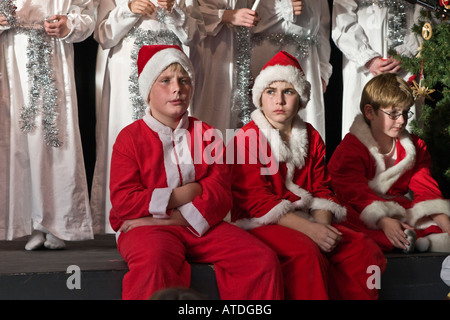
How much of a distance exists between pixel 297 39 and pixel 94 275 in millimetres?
2394

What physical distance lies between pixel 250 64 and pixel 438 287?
6.12 ft

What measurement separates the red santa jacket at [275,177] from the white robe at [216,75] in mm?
841

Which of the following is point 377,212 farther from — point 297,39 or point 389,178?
point 297,39

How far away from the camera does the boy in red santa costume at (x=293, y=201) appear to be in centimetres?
316

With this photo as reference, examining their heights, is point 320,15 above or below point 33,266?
above

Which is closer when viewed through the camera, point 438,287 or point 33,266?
point 33,266

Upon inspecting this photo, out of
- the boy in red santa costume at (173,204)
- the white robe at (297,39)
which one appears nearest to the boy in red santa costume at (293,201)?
the boy in red santa costume at (173,204)

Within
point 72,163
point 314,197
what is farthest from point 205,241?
point 72,163

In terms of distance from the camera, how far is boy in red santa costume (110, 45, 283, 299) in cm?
295

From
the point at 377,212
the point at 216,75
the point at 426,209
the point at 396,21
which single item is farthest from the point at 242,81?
the point at 426,209

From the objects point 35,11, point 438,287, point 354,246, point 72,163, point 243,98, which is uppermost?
point 35,11

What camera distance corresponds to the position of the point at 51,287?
296 cm

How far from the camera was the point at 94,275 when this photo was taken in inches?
118

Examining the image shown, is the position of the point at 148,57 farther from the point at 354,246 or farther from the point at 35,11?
the point at 354,246
